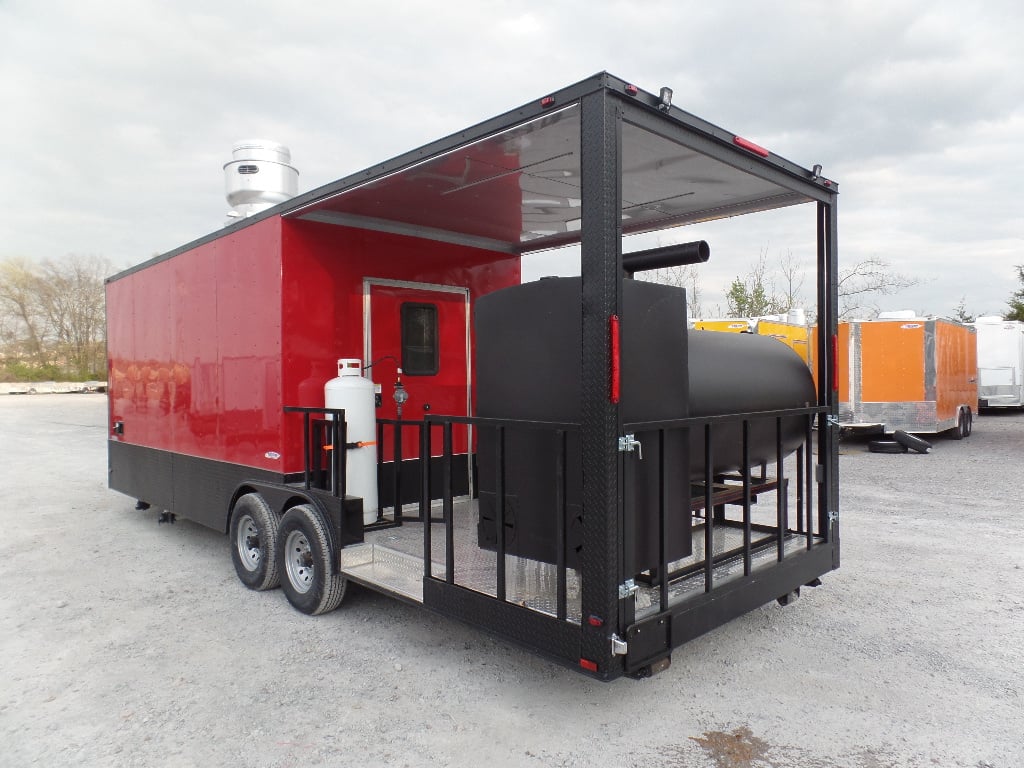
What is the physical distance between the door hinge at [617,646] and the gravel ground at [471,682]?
46cm

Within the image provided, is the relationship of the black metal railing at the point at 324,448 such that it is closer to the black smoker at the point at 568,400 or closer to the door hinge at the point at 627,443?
the black smoker at the point at 568,400

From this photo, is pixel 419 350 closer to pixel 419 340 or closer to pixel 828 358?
pixel 419 340

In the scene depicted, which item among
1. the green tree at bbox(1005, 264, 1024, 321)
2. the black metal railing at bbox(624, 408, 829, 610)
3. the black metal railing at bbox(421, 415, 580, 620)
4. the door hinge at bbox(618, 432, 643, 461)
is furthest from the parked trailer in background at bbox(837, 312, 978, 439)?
the green tree at bbox(1005, 264, 1024, 321)

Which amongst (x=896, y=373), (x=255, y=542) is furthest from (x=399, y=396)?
(x=896, y=373)

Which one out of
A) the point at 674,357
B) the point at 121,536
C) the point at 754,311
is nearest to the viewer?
the point at 674,357

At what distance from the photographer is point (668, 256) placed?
3.62 m

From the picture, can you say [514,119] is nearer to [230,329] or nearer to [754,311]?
[230,329]

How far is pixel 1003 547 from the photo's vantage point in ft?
20.2

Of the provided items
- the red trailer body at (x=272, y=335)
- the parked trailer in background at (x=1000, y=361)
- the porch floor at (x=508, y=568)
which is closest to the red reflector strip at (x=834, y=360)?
the porch floor at (x=508, y=568)

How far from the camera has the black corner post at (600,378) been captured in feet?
9.18

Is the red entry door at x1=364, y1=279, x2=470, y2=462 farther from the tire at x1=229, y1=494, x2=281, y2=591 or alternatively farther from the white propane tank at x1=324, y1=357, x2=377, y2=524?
the tire at x1=229, y1=494, x2=281, y2=591

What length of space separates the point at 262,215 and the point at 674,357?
128 inches

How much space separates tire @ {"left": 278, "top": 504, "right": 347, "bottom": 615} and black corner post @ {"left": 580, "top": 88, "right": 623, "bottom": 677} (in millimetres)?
2111

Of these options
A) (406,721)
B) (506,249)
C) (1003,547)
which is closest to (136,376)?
(506,249)
